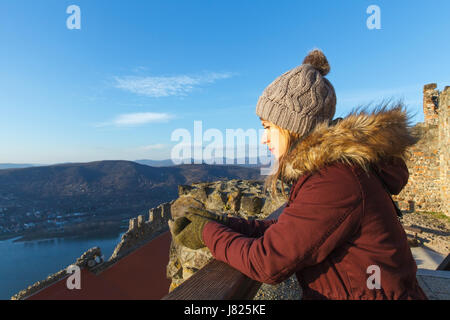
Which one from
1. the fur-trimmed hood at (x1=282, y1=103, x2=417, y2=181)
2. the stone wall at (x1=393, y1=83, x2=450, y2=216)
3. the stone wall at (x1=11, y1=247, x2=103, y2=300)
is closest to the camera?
the fur-trimmed hood at (x1=282, y1=103, x2=417, y2=181)

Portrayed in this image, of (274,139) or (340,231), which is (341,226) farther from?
(274,139)

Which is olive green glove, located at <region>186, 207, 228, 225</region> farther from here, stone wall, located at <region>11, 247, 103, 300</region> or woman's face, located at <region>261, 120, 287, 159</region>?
stone wall, located at <region>11, 247, 103, 300</region>

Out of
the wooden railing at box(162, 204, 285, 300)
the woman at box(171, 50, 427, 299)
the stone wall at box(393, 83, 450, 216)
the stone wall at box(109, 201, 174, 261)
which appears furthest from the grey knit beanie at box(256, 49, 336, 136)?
the stone wall at box(109, 201, 174, 261)

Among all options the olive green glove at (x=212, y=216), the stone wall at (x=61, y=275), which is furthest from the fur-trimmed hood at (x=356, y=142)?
the stone wall at (x=61, y=275)

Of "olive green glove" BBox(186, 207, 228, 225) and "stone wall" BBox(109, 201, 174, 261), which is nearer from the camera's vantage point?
"olive green glove" BBox(186, 207, 228, 225)

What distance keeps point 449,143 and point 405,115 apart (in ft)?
24.9

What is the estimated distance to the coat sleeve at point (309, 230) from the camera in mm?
806

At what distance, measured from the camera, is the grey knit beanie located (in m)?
1.16

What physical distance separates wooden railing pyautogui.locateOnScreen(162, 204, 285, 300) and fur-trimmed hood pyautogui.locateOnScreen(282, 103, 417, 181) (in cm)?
42

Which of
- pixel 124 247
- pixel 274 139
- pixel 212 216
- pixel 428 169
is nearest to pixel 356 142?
pixel 274 139

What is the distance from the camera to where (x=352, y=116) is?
1014 millimetres

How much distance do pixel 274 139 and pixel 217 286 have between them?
0.71m
